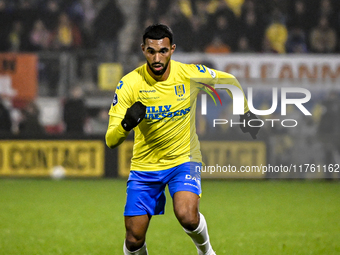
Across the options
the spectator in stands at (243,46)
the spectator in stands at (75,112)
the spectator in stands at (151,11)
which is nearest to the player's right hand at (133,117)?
the spectator in stands at (75,112)

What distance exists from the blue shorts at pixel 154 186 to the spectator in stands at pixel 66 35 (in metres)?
10.5

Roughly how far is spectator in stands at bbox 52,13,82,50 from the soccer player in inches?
404

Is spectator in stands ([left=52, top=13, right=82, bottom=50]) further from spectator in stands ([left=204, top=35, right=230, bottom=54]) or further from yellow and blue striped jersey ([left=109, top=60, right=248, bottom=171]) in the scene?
yellow and blue striped jersey ([left=109, top=60, right=248, bottom=171])

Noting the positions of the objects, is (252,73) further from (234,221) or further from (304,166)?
(234,221)

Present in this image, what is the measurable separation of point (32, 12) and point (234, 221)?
9.71m

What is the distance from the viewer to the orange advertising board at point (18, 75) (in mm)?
12672

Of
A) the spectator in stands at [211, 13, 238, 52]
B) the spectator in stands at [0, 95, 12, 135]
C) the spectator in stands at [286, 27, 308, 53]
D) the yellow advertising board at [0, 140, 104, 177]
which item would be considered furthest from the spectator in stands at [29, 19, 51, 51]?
the spectator in stands at [286, 27, 308, 53]

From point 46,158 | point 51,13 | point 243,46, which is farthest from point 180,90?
point 51,13

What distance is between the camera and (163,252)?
5.60 metres

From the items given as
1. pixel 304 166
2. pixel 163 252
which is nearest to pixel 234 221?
pixel 163 252

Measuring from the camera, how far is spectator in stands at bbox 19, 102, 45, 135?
1253 centimetres

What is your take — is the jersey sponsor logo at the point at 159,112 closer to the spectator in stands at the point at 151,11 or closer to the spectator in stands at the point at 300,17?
the spectator in stands at the point at 151,11

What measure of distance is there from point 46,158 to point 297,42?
733 centimetres

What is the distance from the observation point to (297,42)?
14.4 metres
